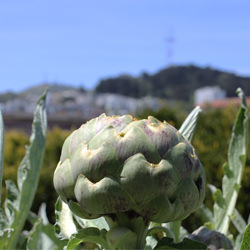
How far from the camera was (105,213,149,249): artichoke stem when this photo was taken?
516 mm

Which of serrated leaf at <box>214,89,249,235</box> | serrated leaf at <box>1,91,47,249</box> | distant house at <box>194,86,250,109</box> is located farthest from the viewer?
distant house at <box>194,86,250,109</box>

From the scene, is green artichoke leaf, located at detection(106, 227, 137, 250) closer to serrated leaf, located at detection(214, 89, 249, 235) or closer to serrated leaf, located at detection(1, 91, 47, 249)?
serrated leaf, located at detection(1, 91, 47, 249)

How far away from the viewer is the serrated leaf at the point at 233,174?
748 mm

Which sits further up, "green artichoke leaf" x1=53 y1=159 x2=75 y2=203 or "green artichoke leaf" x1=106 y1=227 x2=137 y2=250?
"green artichoke leaf" x1=53 y1=159 x2=75 y2=203

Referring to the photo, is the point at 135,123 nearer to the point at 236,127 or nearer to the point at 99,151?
the point at 99,151

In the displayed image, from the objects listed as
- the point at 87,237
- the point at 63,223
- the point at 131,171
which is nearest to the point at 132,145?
the point at 131,171

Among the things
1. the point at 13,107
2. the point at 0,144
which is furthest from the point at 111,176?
the point at 13,107

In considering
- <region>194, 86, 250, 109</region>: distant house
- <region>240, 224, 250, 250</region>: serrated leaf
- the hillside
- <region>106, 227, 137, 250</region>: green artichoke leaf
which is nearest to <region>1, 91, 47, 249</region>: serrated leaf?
<region>106, 227, 137, 250</region>: green artichoke leaf

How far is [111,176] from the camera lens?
478 millimetres

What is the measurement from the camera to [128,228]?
1.73 ft

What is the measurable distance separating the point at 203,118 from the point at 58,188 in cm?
291

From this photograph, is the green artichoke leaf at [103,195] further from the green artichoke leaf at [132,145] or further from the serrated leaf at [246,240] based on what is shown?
the serrated leaf at [246,240]

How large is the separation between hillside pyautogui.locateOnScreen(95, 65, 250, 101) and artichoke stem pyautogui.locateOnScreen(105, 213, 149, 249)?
3734 cm

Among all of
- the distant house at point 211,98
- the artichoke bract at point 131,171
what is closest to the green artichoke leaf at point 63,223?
the artichoke bract at point 131,171
